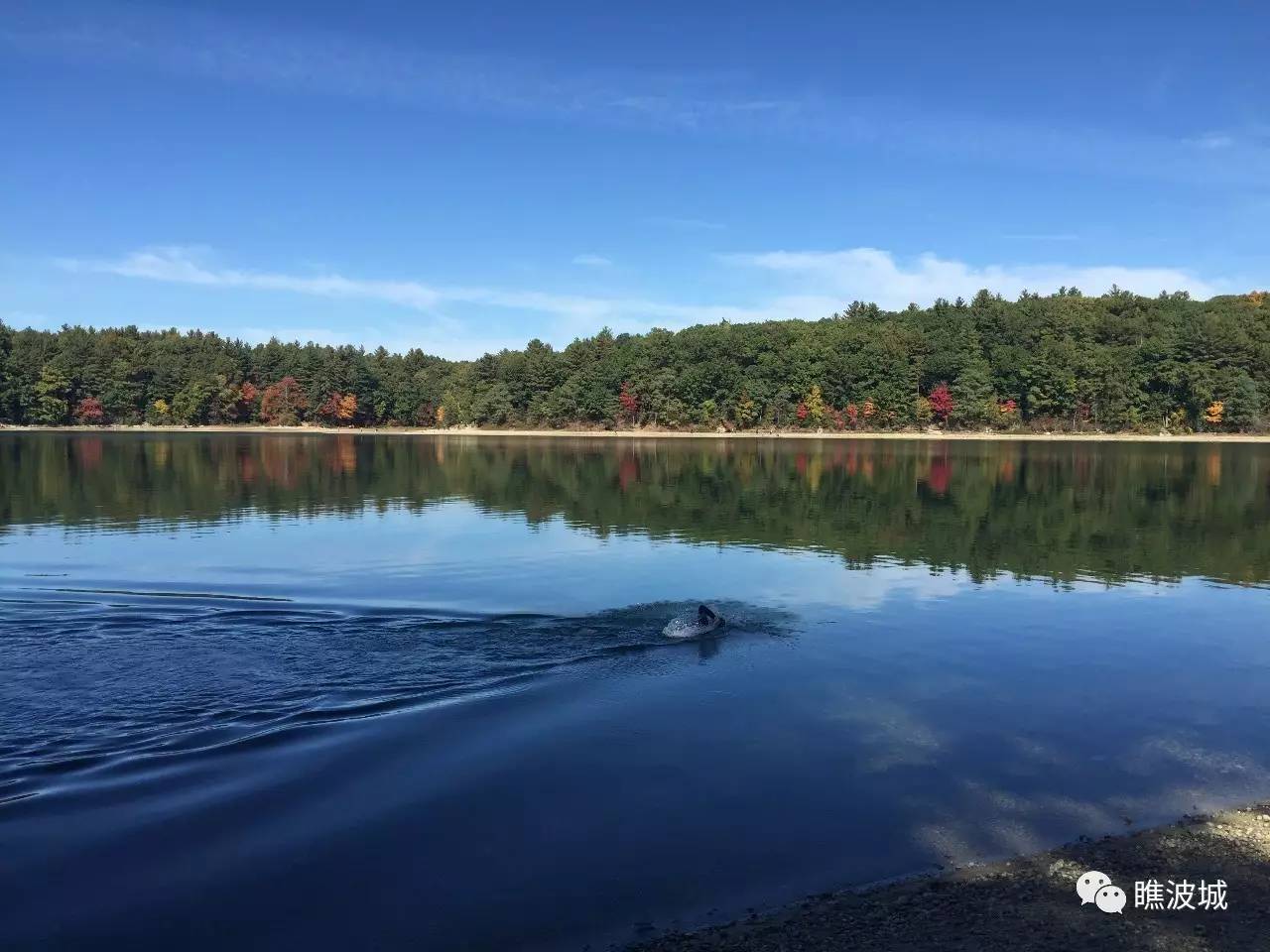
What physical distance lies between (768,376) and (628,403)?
17.0 metres

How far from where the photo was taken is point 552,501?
3784 centimetres

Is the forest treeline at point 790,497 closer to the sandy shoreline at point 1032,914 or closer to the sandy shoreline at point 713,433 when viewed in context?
the sandy shoreline at point 1032,914

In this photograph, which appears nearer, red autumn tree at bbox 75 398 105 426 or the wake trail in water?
the wake trail in water

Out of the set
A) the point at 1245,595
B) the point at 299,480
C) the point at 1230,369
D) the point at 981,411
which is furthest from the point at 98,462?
the point at 1230,369

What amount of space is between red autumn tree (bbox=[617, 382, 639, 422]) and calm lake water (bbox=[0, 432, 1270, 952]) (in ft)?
270

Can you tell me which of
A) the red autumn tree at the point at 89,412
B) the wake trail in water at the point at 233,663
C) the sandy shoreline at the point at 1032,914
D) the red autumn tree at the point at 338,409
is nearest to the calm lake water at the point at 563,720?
the wake trail in water at the point at 233,663

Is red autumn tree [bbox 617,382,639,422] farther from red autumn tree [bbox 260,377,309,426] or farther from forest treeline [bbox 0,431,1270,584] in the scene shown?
red autumn tree [bbox 260,377,309,426]

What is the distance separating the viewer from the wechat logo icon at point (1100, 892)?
7.22m

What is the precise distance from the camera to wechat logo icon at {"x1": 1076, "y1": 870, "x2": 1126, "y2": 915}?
7223 mm

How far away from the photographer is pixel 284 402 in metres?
127

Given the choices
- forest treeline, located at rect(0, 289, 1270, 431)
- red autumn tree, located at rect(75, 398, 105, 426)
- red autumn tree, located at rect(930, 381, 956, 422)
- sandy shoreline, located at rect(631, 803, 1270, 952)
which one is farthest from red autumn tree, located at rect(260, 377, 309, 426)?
sandy shoreline, located at rect(631, 803, 1270, 952)

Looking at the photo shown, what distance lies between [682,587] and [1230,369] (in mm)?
96691

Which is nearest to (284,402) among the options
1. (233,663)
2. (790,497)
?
(790,497)

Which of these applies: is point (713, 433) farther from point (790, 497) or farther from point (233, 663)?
point (233, 663)
